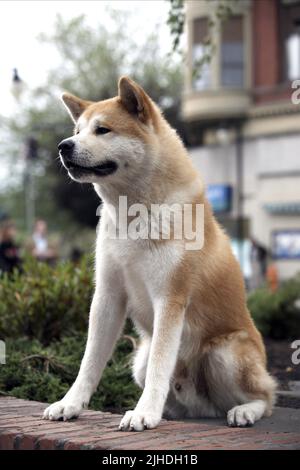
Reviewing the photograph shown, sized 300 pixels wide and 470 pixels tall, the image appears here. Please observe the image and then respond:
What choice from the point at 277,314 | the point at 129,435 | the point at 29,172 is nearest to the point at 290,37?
the point at 29,172

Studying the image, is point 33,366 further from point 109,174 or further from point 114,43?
point 114,43

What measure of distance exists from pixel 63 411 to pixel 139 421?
22.5 inches

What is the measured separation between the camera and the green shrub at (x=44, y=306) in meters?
7.20

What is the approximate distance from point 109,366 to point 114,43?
31010 mm

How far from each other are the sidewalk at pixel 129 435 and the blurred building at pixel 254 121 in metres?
22.5

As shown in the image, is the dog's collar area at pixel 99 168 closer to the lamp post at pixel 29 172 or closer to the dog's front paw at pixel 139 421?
the dog's front paw at pixel 139 421

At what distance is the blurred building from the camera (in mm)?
27438

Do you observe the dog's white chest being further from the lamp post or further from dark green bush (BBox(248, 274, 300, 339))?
the lamp post

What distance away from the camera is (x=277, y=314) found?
30.8ft

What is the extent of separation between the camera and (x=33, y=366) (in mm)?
6137

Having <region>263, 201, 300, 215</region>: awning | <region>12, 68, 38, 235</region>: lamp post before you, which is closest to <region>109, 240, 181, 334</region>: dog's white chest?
<region>12, 68, 38, 235</region>: lamp post

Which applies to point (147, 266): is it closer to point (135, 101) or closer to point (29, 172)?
point (135, 101)

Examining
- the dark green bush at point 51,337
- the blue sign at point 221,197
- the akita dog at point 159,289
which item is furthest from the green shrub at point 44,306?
the blue sign at point 221,197
